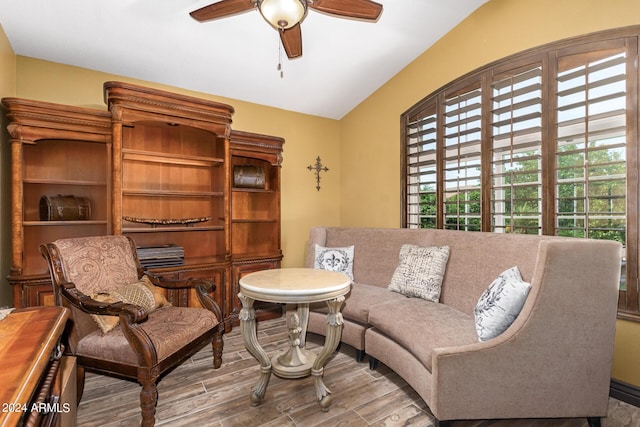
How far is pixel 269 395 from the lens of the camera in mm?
2041

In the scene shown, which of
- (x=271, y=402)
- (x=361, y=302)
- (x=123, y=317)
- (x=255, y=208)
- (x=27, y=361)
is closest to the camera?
(x=27, y=361)

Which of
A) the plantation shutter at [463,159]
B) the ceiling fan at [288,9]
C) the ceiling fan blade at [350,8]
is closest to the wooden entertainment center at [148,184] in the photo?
the ceiling fan at [288,9]

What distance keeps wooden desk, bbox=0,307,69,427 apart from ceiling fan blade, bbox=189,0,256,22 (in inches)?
68.8

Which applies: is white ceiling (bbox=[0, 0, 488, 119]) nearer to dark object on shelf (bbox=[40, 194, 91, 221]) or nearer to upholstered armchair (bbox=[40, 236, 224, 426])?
dark object on shelf (bbox=[40, 194, 91, 221])

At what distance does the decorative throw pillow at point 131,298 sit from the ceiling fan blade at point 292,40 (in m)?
1.98

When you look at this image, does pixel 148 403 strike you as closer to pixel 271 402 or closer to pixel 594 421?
pixel 271 402

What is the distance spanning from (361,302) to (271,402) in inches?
38.1

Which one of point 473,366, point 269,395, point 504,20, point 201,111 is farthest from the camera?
point 201,111

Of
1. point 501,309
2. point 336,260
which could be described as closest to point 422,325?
point 501,309

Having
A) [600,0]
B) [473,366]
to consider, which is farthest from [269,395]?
[600,0]

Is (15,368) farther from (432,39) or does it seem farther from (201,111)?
(432,39)

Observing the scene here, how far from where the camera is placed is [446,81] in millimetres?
3107

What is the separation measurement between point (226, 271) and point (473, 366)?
92.8 inches

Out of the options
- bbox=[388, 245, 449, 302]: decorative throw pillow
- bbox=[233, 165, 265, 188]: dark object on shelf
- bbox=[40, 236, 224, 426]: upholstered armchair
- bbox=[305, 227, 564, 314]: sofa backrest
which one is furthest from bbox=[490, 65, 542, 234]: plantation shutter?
bbox=[40, 236, 224, 426]: upholstered armchair
